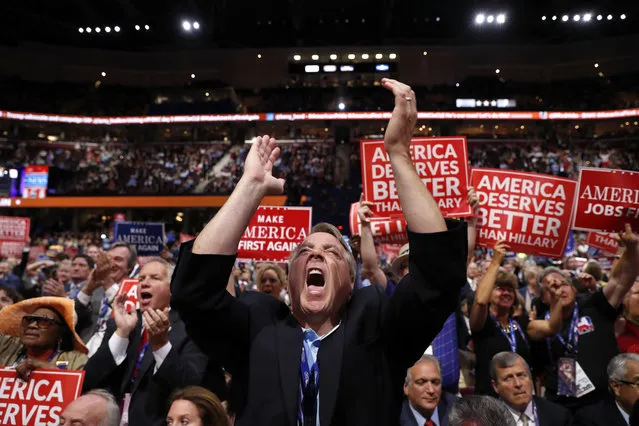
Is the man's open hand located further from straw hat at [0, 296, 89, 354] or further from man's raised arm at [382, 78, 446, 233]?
straw hat at [0, 296, 89, 354]

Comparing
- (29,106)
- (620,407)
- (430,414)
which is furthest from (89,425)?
(29,106)

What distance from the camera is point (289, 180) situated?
29766 mm

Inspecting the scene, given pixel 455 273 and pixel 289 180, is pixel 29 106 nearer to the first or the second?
pixel 289 180

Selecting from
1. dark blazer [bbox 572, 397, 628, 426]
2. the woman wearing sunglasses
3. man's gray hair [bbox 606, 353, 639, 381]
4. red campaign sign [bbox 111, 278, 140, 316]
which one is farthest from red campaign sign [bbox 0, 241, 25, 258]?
man's gray hair [bbox 606, 353, 639, 381]

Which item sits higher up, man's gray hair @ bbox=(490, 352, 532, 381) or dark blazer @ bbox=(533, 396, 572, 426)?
man's gray hair @ bbox=(490, 352, 532, 381)

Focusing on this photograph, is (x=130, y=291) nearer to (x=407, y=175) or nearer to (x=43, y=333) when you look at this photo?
(x=43, y=333)

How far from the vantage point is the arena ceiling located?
30094 millimetres

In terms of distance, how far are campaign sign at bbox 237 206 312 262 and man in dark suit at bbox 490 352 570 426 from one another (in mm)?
3474

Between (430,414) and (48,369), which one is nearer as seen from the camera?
(48,369)

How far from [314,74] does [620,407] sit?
34.6 metres

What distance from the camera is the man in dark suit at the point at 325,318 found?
1522 mm

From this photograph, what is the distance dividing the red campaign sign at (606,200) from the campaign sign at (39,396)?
15.4 feet

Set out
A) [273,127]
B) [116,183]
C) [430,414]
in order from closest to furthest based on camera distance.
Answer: [430,414], [116,183], [273,127]

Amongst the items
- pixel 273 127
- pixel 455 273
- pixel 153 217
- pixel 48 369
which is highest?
pixel 273 127
